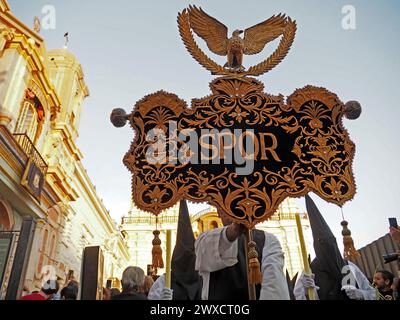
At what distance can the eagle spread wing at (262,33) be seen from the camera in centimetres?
269

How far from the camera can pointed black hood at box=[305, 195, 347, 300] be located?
245 centimetres

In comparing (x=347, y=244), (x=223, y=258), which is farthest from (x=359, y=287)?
(x=223, y=258)

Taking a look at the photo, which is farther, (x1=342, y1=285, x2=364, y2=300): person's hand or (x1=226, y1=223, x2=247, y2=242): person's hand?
(x1=342, y1=285, x2=364, y2=300): person's hand

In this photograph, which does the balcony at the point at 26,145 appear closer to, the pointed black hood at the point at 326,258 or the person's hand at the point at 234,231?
the person's hand at the point at 234,231

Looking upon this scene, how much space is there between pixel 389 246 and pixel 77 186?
34.0ft

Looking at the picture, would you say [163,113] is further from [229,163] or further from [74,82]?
[74,82]

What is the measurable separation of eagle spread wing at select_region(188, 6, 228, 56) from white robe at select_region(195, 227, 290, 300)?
1603mm

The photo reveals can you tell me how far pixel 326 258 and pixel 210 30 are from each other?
2.24 m

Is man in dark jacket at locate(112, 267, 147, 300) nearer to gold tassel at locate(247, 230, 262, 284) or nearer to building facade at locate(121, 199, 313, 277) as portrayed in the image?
gold tassel at locate(247, 230, 262, 284)

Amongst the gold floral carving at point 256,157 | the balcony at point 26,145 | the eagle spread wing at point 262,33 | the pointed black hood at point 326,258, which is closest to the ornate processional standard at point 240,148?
the gold floral carving at point 256,157

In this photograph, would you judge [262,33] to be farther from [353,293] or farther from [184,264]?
[353,293]

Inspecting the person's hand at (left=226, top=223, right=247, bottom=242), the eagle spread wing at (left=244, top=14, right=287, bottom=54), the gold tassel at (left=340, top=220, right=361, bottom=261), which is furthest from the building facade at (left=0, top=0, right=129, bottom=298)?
the gold tassel at (left=340, top=220, right=361, bottom=261)

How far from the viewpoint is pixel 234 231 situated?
203 centimetres

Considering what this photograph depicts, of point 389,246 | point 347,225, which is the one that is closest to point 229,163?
point 347,225
